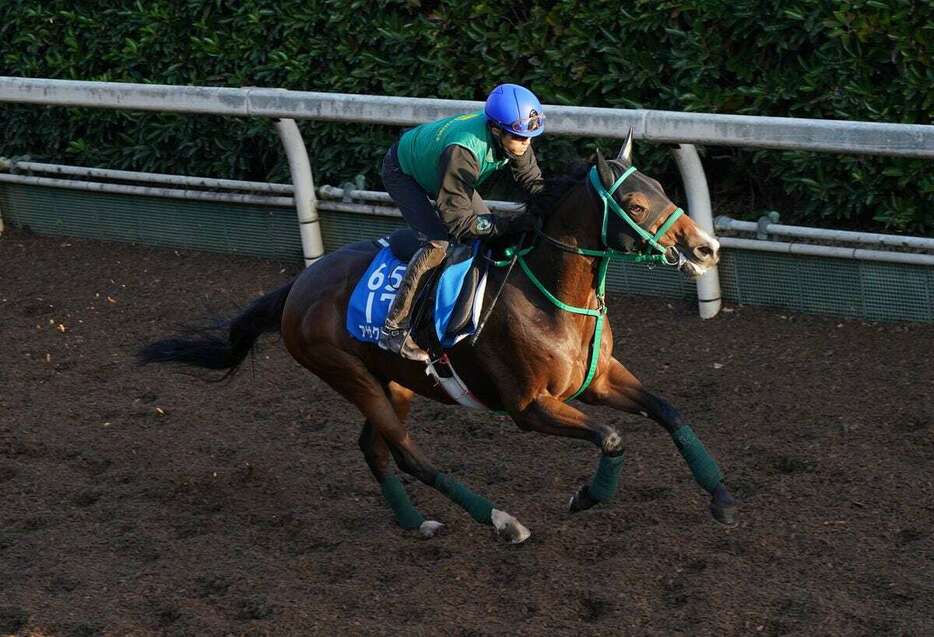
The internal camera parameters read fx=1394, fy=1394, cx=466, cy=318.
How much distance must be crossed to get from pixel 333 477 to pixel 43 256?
4.41 meters

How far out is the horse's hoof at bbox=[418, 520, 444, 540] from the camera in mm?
6316

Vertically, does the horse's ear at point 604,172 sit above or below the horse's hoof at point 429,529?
above

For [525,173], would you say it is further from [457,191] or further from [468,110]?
[468,110]

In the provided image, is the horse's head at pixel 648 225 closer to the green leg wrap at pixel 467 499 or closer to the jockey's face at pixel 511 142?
the jockey's face at pixel 511 142

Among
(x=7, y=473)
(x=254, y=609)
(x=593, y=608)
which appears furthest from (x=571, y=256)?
(x=7, y=473)

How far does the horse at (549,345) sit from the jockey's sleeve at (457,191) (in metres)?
0.26

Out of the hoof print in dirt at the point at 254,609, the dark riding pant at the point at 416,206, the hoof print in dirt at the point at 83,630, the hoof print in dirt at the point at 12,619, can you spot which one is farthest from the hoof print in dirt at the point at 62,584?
the dark riding pant at the point at 416,206

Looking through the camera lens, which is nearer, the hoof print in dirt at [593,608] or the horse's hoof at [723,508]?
the hoof print in dirt at [593,608]

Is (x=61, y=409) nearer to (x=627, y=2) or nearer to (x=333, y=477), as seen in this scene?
(x=333, y=477)

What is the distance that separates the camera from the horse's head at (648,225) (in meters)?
5.33

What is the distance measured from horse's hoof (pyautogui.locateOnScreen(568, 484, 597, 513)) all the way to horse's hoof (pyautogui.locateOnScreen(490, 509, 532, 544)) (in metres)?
0.23

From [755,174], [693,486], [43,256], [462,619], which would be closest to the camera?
[462,619]

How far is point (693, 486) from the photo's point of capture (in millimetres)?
6391

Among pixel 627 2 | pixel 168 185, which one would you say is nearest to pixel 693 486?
pixel 627 2
